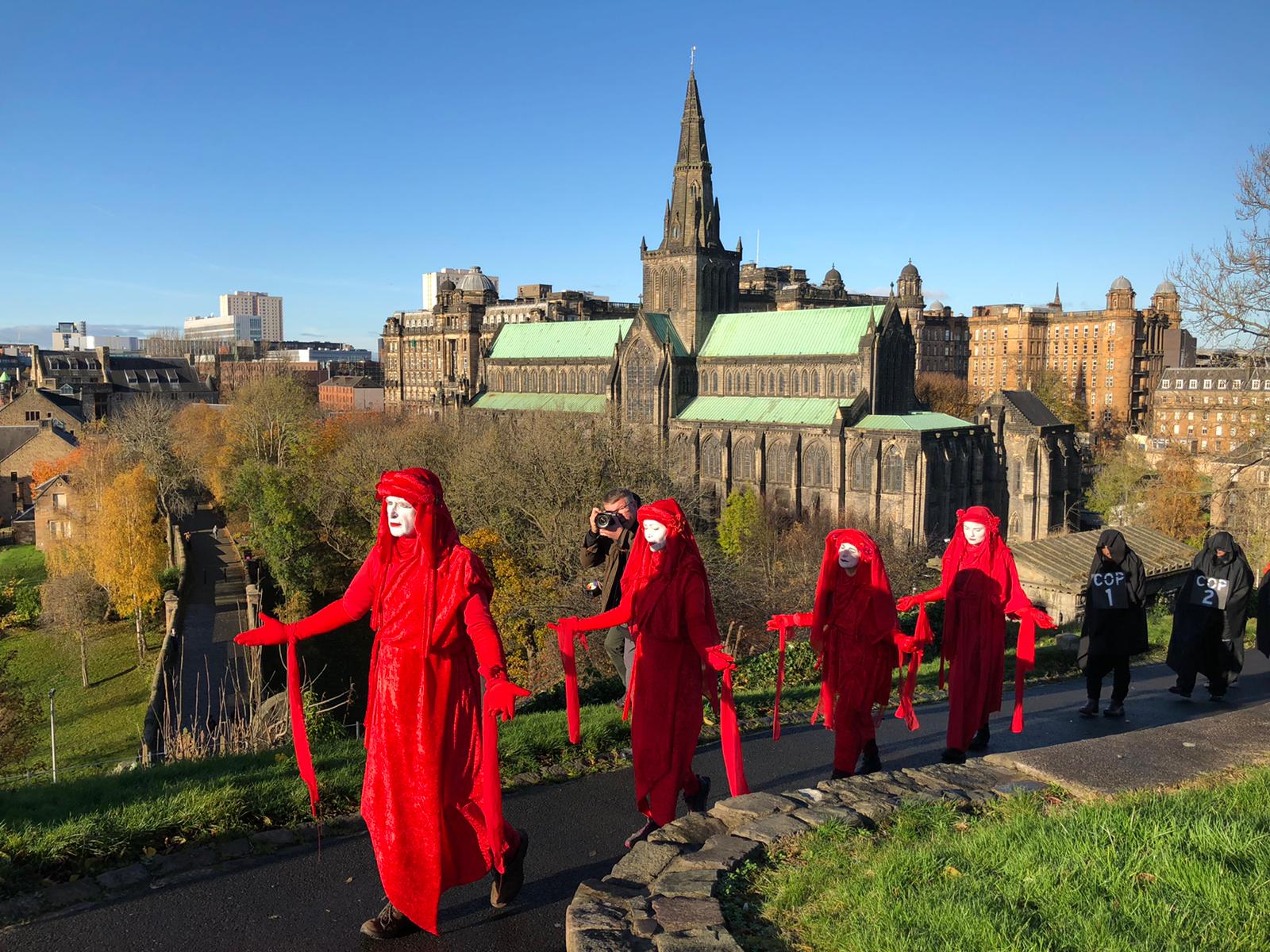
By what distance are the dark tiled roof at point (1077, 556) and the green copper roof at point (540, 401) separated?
4013cm

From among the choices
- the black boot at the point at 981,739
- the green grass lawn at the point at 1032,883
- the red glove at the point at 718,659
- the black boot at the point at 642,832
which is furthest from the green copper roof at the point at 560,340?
the green grass lawn at the point at 1032,883

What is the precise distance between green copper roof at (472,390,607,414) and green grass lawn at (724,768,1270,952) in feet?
190

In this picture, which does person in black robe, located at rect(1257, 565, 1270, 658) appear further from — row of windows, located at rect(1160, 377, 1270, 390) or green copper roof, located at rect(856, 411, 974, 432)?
row of windows, located at rect(1160, 377, 1270, 390)

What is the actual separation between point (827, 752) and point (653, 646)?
327 centimetres

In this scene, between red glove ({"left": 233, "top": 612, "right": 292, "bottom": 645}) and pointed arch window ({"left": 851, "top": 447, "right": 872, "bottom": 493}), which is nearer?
red glove ({"left": 233, "top": 612, "right": 292, "bottom": 645})

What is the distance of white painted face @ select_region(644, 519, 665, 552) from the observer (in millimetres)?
7309

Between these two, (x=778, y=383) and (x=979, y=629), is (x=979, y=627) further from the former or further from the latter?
(x=778, y=383)

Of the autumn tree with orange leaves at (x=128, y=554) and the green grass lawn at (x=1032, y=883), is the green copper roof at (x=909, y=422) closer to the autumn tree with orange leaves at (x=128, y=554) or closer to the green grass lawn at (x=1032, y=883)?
the autumn tree with orange leaves at (x=128, y=554)

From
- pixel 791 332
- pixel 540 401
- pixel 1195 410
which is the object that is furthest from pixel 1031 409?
pixel 540 401

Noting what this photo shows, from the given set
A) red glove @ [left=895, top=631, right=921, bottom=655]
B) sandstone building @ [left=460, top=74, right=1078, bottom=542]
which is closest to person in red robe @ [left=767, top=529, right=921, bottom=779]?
red glove @ [left=895, top=631, right=921, bottom=655]

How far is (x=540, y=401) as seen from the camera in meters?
70.8

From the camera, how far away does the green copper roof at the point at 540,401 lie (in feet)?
Result: 219

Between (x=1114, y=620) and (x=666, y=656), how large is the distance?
20.2ft

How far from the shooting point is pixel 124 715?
29984 mm
